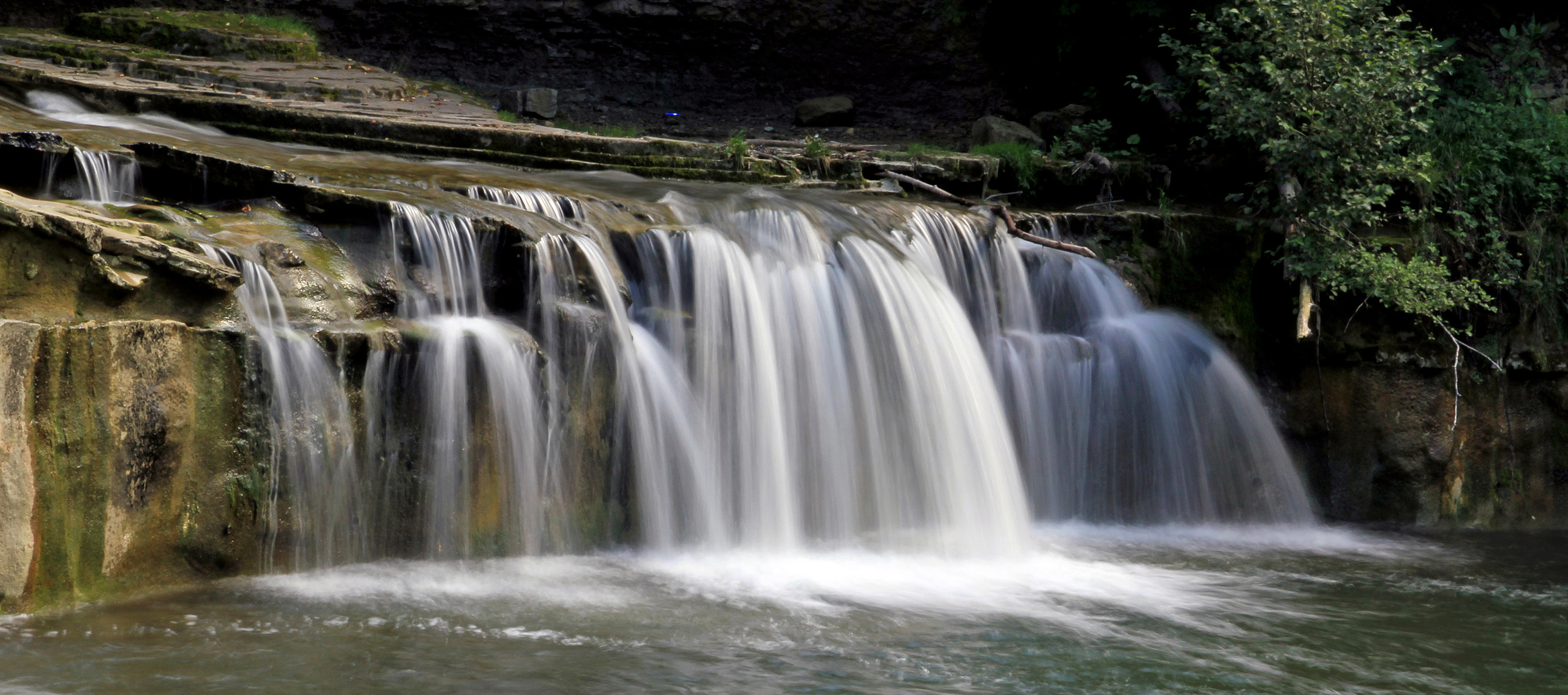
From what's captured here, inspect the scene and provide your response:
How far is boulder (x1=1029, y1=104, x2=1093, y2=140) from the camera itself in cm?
1084

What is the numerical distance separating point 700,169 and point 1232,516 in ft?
13.9

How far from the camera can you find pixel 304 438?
4.68 metres

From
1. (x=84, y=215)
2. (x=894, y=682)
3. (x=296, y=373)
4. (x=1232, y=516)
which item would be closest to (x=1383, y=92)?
(x=1232, y=516)

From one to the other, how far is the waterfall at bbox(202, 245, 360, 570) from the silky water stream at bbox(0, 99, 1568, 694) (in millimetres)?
11

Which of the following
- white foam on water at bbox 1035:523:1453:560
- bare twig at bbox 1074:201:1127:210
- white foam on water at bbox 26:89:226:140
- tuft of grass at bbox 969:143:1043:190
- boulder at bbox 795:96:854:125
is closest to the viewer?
white foam on water at bbox 1035:523:1453:560

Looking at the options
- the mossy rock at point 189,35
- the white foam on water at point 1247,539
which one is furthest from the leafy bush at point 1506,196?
the mossy rock at point 189,35

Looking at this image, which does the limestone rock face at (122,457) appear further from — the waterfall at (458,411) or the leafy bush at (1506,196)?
the leafy bush at (1506,196)

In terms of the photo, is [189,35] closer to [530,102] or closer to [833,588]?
[530,102]

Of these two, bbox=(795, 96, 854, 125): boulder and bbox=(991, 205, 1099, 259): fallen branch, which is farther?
bbox=(795, 96, 854, 125): boulder

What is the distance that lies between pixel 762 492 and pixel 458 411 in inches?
63.5

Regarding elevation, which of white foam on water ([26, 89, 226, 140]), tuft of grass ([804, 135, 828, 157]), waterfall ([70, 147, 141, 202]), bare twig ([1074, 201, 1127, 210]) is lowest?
waterfall ([70, 147, 141, 202])

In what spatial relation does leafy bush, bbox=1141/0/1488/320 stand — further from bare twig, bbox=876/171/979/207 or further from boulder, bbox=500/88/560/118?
boulder, bbox=500/88/560/118

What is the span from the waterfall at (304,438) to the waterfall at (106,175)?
1.08m

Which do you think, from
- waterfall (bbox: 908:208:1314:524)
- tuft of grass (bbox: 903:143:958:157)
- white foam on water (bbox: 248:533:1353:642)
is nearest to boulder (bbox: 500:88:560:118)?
tuft of grass (bbox: 903:143:958:157)
